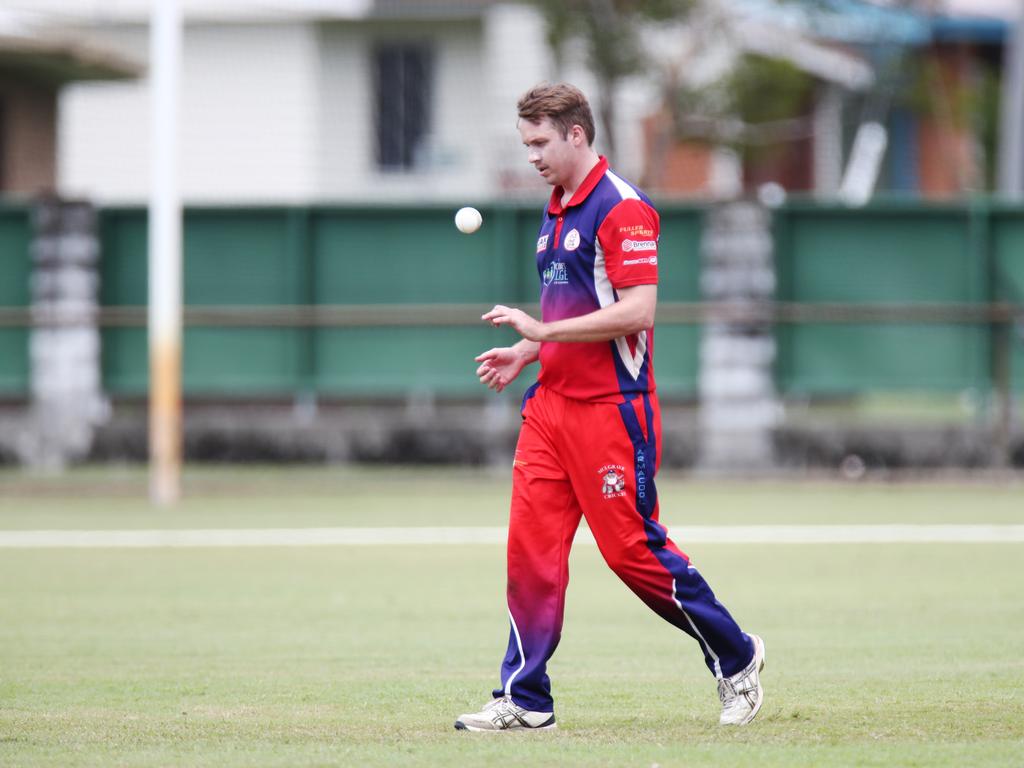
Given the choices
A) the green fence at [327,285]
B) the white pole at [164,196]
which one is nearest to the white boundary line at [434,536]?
the white pole at [164,196]

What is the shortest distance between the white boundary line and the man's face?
265 inches

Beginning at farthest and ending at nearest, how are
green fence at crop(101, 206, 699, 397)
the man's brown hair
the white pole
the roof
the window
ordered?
the window → the roof → green fence at crop(101, 206, 699, 397) → the white pole → the man's brown hair

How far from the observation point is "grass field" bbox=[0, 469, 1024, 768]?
5754 mm

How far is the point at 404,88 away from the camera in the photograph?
92.3 feet

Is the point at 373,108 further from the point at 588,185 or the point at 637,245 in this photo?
the point at 637,245

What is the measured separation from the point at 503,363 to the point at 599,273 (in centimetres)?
57

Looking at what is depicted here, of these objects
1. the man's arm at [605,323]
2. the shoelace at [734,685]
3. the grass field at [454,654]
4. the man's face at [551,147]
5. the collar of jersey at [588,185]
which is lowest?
the grass field at [454,654]

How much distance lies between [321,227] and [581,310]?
42.7 feet

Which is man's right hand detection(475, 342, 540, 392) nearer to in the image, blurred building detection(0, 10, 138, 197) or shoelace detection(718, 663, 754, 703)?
shoelace detection(718, 663, 754, 703)

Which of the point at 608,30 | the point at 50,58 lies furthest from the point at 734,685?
the point at 608,30

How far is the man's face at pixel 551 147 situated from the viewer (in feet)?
19.6

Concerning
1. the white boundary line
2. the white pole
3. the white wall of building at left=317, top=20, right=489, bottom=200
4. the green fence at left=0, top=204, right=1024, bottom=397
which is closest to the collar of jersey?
the white boundary line

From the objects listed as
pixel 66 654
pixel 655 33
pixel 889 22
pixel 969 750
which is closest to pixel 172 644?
pixel 66 654

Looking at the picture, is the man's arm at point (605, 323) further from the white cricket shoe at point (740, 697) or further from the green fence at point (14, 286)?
the green fence at point (14, 286)
